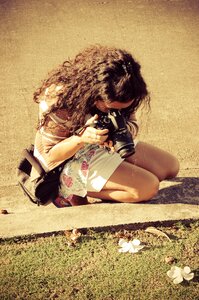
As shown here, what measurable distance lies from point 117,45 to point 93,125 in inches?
113

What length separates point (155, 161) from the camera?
3641 mm

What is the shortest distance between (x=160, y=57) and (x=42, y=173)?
104 inches

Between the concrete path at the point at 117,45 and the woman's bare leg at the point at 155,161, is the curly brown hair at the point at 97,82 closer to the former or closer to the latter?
the woman's bare leg at the point at 155,161

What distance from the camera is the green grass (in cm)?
256

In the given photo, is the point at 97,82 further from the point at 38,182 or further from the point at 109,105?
the point at 38,182

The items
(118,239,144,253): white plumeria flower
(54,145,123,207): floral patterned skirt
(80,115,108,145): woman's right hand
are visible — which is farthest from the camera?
(54,145,123,207): floral patterned skirt

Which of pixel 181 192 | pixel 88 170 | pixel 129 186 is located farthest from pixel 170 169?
pixel 88 170

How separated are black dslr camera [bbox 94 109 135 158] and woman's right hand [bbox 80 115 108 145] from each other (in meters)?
0.03

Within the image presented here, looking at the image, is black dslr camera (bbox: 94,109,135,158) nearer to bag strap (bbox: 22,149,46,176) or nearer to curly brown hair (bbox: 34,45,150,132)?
curly brown hair (bbox: 34,45,150,132)

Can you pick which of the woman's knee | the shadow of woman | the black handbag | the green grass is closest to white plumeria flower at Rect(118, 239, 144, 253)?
the green grass

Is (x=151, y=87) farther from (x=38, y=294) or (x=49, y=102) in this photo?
(x=38, y=294)

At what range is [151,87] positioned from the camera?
4.95 metres

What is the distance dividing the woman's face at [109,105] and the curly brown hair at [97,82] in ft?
0.10

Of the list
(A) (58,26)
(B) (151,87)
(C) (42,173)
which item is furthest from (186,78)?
(C) (42,173)
